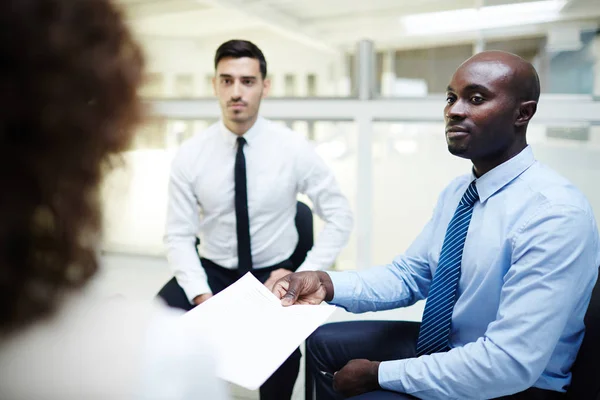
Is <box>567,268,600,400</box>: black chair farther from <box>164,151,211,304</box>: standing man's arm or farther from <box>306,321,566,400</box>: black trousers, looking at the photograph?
<box>164,151,211,304</box>: standing man's arm

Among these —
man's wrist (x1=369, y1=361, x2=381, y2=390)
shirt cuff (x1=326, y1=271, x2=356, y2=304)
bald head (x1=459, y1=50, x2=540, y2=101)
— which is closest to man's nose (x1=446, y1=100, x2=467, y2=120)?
bald head (x1=459, y1=50, x2=540, y2=101)

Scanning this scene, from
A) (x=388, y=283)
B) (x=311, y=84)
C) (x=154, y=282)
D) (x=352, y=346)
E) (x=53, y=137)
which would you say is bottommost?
(x=154, y=282)

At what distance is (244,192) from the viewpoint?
187 centimetres

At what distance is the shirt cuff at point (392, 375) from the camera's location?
3.44ft

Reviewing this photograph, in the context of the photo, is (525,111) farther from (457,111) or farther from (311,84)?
(311,84)

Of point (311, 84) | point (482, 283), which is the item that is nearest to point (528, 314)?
point (482, 283)

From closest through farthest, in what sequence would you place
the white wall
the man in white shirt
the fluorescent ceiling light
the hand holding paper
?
the hand holding paper
the man in white shirt
the fluorescent ceiling light
the white wall

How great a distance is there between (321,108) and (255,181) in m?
0.91

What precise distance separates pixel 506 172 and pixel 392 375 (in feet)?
1.80

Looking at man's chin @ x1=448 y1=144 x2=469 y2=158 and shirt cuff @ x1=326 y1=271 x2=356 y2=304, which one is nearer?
man's chin @ x1=448 y1=144 x2=469 y2=158

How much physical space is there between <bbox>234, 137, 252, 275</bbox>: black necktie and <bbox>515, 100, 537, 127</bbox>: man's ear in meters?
1.05

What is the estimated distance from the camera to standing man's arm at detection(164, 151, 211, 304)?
178cm

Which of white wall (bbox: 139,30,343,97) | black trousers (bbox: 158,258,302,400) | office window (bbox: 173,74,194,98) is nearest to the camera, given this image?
black trousers (bbox: 158,258,302,400)

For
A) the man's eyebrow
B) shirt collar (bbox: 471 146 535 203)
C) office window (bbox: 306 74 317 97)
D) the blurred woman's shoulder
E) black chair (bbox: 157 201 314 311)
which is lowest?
black chair (bbox: 157 201 314 311)
